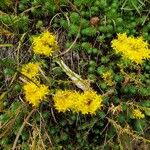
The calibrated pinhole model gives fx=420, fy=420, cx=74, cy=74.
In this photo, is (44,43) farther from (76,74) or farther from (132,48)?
(132,48)

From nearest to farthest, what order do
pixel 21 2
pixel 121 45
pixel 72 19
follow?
1. pixel 121 45
2. pixel 72 19
3. pixel 21 2

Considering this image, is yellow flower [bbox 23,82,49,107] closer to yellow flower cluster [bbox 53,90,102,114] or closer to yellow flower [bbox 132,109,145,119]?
yellow flower cluster [bbox 53,90,102,114]

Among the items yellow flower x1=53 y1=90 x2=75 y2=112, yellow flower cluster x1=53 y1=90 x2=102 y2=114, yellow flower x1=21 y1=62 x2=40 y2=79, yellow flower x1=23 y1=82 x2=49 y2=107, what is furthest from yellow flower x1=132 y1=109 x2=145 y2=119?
yellow flower x1=21 y1=62 x2=40 y2=79

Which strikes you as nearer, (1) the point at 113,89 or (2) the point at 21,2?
(1) the point at 113,89

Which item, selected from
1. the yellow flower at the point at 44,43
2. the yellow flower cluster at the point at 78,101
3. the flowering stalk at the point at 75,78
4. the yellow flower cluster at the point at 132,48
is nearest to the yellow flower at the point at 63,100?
the yellow flower cluster at the point at 78,101

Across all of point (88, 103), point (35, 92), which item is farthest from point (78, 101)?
point (35, 92)

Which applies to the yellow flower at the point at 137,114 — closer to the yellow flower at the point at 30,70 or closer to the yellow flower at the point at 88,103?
the yellow flower at the point at 88,103

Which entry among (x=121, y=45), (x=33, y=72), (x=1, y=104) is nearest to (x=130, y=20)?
(x=121, y=45)

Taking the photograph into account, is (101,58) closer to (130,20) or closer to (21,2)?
(130,20)
